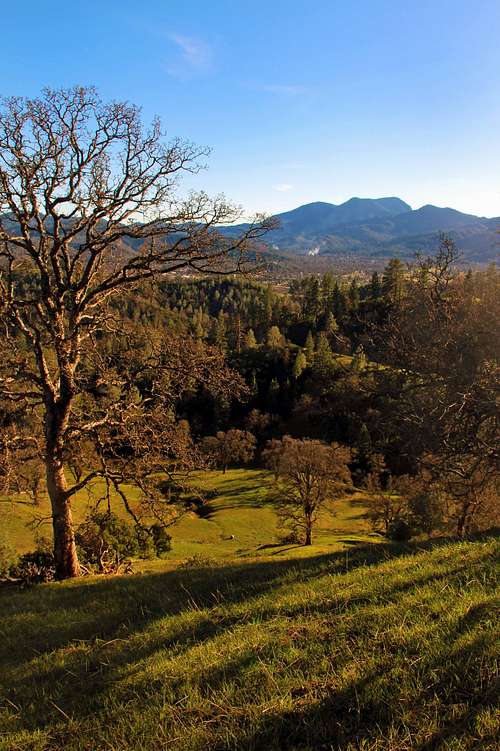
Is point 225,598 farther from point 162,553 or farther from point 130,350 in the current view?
point 162,553

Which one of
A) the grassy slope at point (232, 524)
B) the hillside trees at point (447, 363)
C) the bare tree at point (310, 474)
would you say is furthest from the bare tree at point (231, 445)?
the hillside trees at point (447, 363)

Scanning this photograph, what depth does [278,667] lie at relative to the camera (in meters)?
5.07

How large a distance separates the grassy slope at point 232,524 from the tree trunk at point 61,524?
3607cm

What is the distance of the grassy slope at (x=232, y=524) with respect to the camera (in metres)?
53.5

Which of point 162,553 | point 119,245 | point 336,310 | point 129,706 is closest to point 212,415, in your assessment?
point 336,310

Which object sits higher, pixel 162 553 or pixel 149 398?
pixel 149 398

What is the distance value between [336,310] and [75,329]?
15365cm

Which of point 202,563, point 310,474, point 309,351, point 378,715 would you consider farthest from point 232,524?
point 309,351

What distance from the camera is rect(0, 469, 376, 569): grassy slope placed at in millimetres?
53531

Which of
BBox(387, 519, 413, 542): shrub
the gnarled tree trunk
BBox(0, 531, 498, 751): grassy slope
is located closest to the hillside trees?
BBox(0, 531, 498, 751): grassy slope

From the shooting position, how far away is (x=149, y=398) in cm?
1410

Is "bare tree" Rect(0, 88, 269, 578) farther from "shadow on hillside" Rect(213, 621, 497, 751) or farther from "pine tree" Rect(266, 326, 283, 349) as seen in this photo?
"pine tree" Rect(266, 326, 283, 349)

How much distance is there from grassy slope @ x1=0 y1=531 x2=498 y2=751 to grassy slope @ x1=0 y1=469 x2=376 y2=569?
138ft

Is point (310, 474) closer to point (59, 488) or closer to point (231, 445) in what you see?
point (231, 445)
